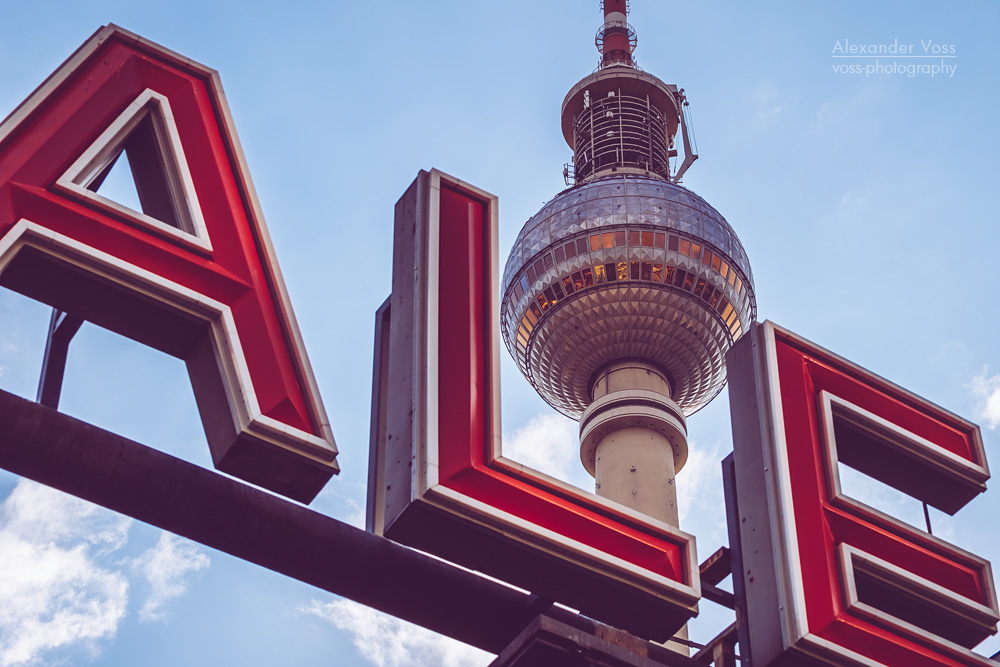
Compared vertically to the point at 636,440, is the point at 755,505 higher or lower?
lower

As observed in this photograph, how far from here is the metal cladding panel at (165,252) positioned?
32.7 feet

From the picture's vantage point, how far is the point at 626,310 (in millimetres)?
47594

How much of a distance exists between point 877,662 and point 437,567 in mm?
4459

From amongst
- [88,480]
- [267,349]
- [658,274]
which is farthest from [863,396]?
[658,274]

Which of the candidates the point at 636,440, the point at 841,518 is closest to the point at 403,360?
the point at 841,518

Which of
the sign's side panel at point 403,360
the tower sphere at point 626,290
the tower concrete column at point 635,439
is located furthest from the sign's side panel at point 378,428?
the tower sphere at point 626,290

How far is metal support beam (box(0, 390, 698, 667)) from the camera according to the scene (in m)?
9.16

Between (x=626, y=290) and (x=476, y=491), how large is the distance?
123 feet

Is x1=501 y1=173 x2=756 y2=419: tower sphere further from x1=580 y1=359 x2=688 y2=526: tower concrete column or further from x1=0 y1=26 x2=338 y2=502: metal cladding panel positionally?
x1=0 y1=26 x2=338 y2=502: metal cladding panel

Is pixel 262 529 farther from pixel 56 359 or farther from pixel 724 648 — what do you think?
pixel 724 648

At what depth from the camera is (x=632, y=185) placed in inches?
1976

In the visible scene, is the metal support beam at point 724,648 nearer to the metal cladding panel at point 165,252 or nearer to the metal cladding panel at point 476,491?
the metal cladding panel at point 476,491

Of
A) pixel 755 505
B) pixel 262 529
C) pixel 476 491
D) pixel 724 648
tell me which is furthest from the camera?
pixel 755 505

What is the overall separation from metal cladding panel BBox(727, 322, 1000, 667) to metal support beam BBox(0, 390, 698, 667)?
1.51 m
